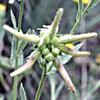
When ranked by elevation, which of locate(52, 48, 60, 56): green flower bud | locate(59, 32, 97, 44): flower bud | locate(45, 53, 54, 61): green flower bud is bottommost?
locate(45, 53, 54, 61): green flower bud

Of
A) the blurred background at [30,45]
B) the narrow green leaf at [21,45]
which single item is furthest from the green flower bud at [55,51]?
the blurred background at [30,45]

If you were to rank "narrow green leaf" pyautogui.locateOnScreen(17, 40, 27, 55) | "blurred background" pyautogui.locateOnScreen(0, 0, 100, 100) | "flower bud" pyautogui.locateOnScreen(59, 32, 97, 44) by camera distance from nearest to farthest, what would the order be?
"flower bud" pyautogui.locateOnScreen(59, 32, 97, 44) → "narrow green leaf" pyautogui.locateOnScreen(17, 40, 27, 55) → "blurred background" pyautogui.locateOnScreen(0, 0, 100, 100)

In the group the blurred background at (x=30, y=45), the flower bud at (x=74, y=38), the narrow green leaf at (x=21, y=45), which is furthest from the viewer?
the blurred background at (x=30, y=45)

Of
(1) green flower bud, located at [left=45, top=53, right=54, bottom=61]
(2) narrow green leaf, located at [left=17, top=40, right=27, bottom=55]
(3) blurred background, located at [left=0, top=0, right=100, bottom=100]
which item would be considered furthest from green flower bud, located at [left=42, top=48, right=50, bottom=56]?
(3) blurred background, located at [left=0, top=0, right=100, bottom=100]

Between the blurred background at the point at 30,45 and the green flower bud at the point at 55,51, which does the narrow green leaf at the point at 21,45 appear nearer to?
the green flower bud at the point at 55,51

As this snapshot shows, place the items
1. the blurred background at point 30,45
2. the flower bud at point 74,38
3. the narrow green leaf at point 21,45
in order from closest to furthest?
the flower bud at point 74,38 → the narrow green leaf at point 21,45 → the blurred background at point 30,45

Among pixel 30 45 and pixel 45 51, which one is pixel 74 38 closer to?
pixel 45 51

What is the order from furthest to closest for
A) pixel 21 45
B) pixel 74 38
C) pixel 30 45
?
pixel 30 45 → pixel 21 45 → pixel 74 38

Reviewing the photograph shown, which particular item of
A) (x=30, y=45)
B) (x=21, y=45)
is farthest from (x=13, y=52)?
(x=30, y=45)

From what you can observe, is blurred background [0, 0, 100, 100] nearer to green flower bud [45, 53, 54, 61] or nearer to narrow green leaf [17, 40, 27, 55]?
narrow green leaf [17, 40, 27, 55]

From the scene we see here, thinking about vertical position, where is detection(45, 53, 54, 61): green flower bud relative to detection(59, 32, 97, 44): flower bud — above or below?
below

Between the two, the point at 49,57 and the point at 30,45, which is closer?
the point at 49,57

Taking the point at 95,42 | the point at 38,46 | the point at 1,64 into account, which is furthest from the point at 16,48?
the point at 95,42
